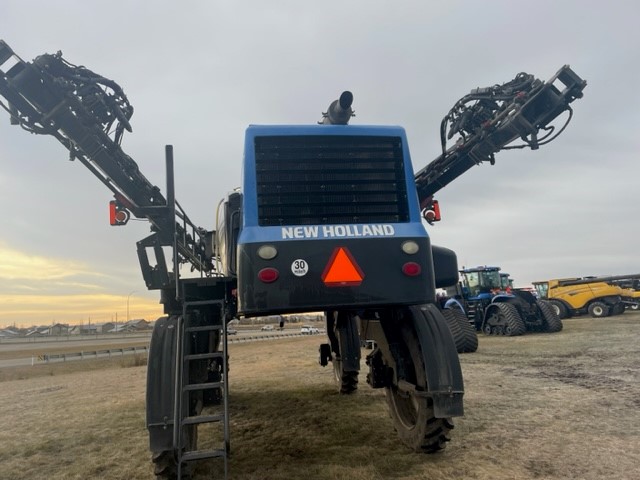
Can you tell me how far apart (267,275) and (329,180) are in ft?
4.09

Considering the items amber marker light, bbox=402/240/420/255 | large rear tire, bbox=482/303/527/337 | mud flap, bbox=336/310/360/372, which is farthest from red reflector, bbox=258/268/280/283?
large rear tire, bbox=482/303/527/337

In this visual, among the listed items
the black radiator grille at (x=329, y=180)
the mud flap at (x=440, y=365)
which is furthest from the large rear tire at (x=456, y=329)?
the black radiator grille at (x=329, y=180)

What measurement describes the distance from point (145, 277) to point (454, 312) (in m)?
10.9

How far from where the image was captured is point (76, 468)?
5.20 meters

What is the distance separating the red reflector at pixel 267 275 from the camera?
13.0 feet

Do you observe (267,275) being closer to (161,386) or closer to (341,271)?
(341,271)

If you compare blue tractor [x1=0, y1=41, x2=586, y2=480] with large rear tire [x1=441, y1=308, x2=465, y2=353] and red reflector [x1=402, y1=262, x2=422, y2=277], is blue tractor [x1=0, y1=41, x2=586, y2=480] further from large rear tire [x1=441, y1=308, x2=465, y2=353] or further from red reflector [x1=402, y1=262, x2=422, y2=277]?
large rear tire [x1=441, y1=308, x2=465, y2=353]

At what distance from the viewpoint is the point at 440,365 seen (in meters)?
4.47

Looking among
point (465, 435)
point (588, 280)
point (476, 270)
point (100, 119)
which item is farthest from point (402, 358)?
point (588, 280)

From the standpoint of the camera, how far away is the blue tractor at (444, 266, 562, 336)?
17.5 metres

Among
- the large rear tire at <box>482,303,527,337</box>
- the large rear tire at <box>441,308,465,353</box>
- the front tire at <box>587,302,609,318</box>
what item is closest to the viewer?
the large rear tire at <box>441,308,465,353</box>

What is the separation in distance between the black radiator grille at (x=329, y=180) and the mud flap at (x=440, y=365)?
1.21m

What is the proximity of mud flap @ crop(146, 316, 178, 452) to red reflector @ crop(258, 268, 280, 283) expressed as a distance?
3.75 feet

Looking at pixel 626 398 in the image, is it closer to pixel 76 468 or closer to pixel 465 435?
pixel 465 435
